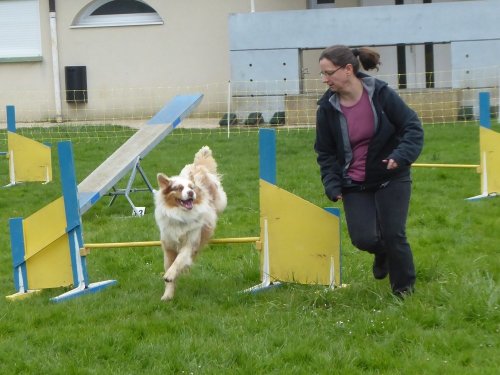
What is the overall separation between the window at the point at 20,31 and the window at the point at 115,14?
1100 mm

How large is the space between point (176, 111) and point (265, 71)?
9809 mm

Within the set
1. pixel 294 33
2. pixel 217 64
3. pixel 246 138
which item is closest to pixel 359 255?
pixel 246 138

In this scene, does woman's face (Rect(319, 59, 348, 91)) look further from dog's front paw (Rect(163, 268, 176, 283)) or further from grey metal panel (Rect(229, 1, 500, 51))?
grey metal panel (Rect(229, 1, 500, 51))

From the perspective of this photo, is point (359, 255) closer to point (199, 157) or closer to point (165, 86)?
point (199, 157)

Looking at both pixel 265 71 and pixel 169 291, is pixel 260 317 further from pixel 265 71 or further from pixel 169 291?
pixel 265 71

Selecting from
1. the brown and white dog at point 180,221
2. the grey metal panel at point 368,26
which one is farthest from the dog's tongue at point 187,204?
the grey metal panel at point 368,26

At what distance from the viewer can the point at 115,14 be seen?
77.8ft

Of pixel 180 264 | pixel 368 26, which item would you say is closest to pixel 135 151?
pixel 180 264

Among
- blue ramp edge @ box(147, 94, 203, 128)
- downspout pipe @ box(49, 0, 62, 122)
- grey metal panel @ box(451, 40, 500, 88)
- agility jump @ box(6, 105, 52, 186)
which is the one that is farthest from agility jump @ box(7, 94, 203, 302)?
downspout pipe @ box(49, 0, 62, 122)

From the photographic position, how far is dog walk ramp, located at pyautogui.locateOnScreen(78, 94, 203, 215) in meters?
9.09

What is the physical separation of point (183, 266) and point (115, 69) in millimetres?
17509

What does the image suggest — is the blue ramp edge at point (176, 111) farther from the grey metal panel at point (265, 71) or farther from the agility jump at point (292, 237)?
the grey metal panel at point (265, 71)

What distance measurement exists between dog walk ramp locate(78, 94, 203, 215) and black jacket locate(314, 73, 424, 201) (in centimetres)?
A: 331

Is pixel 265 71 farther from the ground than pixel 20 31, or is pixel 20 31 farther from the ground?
pixel 20 31
